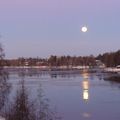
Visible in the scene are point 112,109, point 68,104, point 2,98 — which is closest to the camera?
point 2,98

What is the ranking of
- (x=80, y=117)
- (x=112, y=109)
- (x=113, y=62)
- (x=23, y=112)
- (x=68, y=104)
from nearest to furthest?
(x=23, y=112) < (x=80, y=117) < (x=112, y=109) < (x=68, y=104) < (x=113, y=62)

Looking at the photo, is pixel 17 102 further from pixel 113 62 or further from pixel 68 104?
pixel 113 62

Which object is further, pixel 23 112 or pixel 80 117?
pixel 80 117

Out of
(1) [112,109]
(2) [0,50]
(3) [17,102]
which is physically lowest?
(1) [112,109]

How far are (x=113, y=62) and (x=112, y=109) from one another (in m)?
143

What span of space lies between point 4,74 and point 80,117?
29.0ft

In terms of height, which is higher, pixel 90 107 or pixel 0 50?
pixel 0 50

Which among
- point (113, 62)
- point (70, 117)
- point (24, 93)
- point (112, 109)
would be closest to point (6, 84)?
point (24, 93)

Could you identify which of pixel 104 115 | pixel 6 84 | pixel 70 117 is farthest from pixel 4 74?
pixel 104 115

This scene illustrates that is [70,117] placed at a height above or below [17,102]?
below

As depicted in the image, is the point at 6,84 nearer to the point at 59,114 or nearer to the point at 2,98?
the point at 2,98

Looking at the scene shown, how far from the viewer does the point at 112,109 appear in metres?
27.2

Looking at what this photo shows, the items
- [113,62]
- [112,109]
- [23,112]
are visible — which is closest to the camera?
[23,112]

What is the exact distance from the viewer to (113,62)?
16950 cm
